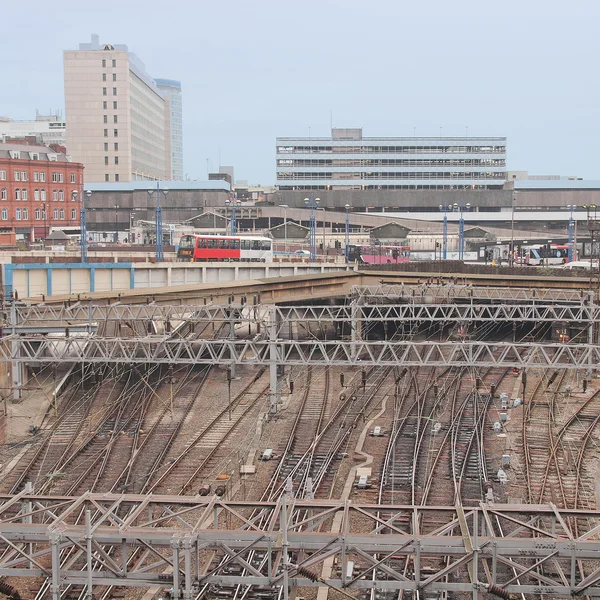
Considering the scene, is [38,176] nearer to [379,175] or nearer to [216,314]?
[379,175]

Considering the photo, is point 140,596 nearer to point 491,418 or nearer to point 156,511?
point 156,511

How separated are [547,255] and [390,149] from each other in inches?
1007

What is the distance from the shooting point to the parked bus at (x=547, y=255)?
172 ft

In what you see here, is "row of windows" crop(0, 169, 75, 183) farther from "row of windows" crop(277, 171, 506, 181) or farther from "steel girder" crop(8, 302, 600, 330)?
"steel girder" crop(8, 302, 600, 330)

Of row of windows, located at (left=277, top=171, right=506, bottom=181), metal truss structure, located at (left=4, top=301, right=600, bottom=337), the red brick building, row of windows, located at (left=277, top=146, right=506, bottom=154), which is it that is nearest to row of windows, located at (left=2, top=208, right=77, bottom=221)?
the red brick building

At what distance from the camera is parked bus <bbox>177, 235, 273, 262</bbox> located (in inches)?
1781

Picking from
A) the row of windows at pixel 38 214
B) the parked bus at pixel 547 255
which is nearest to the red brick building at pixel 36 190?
the row of windows at pixel 38 214

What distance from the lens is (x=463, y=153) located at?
74.8m

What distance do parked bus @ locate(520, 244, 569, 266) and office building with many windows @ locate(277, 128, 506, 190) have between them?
70.0 feet

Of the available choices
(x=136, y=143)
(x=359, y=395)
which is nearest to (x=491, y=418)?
(x=359, y=395)

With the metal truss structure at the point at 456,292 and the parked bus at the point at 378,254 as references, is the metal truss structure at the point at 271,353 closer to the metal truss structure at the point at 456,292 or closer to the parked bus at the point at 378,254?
the metal truss structure at the point at 456,292

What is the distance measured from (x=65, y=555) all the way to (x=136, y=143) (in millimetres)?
79903

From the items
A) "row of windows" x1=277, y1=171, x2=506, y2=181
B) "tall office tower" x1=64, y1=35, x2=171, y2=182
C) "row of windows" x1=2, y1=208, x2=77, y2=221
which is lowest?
"row of windows" x1=2, y1=208, x2=77, y2=221

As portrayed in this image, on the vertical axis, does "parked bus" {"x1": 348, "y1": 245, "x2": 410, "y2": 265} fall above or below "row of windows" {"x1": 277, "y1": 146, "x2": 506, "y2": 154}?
below
